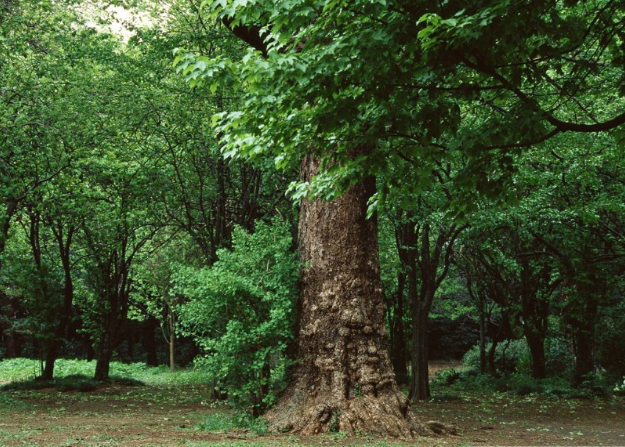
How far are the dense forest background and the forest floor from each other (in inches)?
46.9

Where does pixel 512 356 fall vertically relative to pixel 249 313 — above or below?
below

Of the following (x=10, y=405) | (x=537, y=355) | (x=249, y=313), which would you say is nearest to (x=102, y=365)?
(x=10, y=405)

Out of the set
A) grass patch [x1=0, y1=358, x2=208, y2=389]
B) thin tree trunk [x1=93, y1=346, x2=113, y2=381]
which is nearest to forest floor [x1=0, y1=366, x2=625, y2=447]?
thin tree trunk [x1=93, y1=346, x2=113, y2=381]

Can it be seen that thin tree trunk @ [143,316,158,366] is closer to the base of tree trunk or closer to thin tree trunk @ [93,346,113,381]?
thin tree trunk @ [93,346,113,381]

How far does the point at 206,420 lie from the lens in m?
10.0

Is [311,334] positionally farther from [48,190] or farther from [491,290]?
[491,290]

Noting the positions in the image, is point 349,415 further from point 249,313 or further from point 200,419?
point 200,419

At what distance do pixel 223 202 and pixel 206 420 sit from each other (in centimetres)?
689

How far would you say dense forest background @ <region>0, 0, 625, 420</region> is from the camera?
9.13 metres

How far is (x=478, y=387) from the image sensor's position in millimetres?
21891

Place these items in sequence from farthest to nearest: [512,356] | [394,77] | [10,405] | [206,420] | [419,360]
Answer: [512,356], [419,360], [10,405], [206,420], [394,77]

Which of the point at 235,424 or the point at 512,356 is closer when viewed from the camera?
the point at 235,424

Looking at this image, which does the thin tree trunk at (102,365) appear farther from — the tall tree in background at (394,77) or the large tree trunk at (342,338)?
the tall tree in background at (394,77)

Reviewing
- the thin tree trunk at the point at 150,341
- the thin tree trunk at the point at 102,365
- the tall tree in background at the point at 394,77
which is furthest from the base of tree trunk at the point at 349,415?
the thin tree trunk at the point at 150,341
